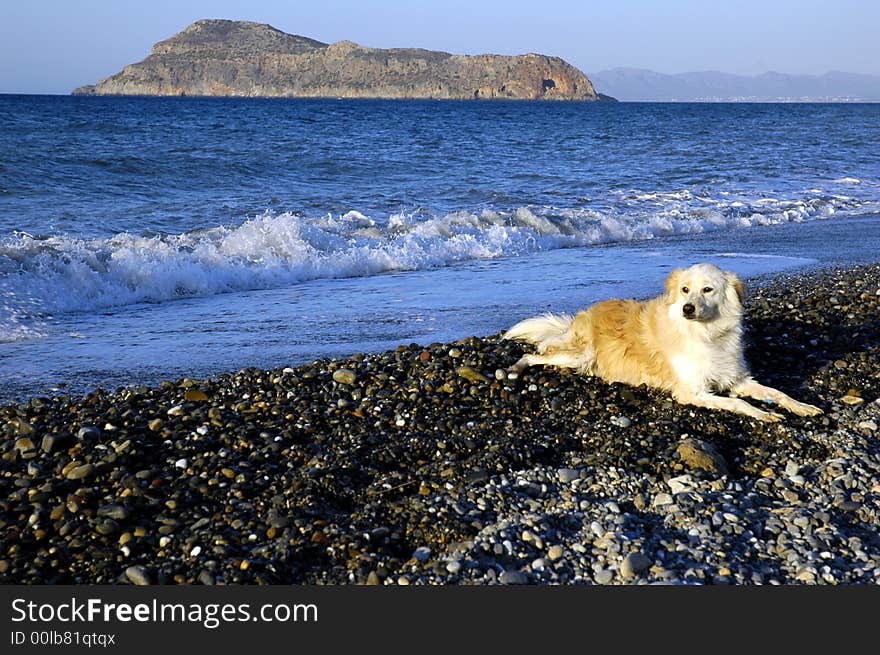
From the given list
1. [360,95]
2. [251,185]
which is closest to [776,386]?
[251,185]

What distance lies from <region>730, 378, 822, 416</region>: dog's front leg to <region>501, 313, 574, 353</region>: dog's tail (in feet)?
4.42

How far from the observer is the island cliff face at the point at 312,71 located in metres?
146

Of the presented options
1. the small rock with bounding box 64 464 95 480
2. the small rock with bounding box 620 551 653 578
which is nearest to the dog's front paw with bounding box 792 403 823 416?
the small rock with bounding box 620 551 653 578

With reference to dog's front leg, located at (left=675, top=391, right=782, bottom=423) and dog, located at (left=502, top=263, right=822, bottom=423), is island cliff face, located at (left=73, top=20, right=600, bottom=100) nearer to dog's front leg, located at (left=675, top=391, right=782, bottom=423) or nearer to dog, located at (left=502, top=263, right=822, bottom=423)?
dog, located at (left=502, top=263, right=822, bottom=423)

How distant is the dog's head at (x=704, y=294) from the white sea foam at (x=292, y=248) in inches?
247

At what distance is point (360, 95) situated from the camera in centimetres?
14462

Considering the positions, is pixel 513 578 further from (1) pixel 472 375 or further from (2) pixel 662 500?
(1) pixel 472 375

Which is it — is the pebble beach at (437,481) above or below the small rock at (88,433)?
below

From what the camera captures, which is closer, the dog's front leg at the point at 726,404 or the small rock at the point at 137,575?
the small rock at the point at 137,575

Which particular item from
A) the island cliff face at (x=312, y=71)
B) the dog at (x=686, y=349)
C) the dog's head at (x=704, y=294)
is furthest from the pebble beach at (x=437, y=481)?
the island cliff face at (x=312, y=71)

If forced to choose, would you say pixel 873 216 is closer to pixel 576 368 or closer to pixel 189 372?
pixel 576 368

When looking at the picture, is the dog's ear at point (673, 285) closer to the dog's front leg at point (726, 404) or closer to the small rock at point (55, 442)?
the dog's front leg at point (726, 404)

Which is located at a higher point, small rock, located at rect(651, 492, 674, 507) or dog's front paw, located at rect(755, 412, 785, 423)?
dog's front paw, located at rect(755, 412, 785, 423)

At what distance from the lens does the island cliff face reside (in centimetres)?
14575
